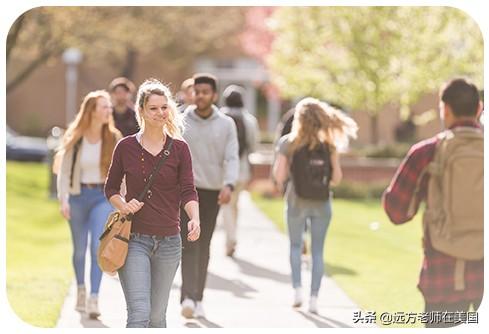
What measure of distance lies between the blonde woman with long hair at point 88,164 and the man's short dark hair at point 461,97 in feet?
11.1

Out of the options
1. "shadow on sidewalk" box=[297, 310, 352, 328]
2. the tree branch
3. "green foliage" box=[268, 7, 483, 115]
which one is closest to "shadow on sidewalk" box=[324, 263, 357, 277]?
"shadow on sidewalk" box=[297, 310, 352, 328]

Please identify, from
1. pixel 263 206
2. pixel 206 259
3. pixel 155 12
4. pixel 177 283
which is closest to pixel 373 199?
pixel 263 206

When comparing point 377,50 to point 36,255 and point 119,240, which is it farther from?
point 119,240

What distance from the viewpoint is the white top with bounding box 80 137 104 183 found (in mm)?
8992

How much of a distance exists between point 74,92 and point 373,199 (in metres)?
26.9

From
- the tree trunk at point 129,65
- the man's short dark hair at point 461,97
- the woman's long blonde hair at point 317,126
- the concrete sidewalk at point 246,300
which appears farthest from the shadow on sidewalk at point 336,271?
the tree trunk at point 129,65

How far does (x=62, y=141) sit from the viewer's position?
30.0ft

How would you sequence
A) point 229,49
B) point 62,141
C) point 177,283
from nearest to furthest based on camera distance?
point 62,141, point 177,283, point 229,49

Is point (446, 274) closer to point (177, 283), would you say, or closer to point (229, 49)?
point (177, 283)

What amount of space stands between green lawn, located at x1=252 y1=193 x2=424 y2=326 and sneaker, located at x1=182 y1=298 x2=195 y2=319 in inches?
64.6

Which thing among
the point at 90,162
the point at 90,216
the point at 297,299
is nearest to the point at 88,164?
the point at 90,162

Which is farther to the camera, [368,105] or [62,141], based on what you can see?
[368,105]

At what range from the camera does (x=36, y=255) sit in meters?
14.7
